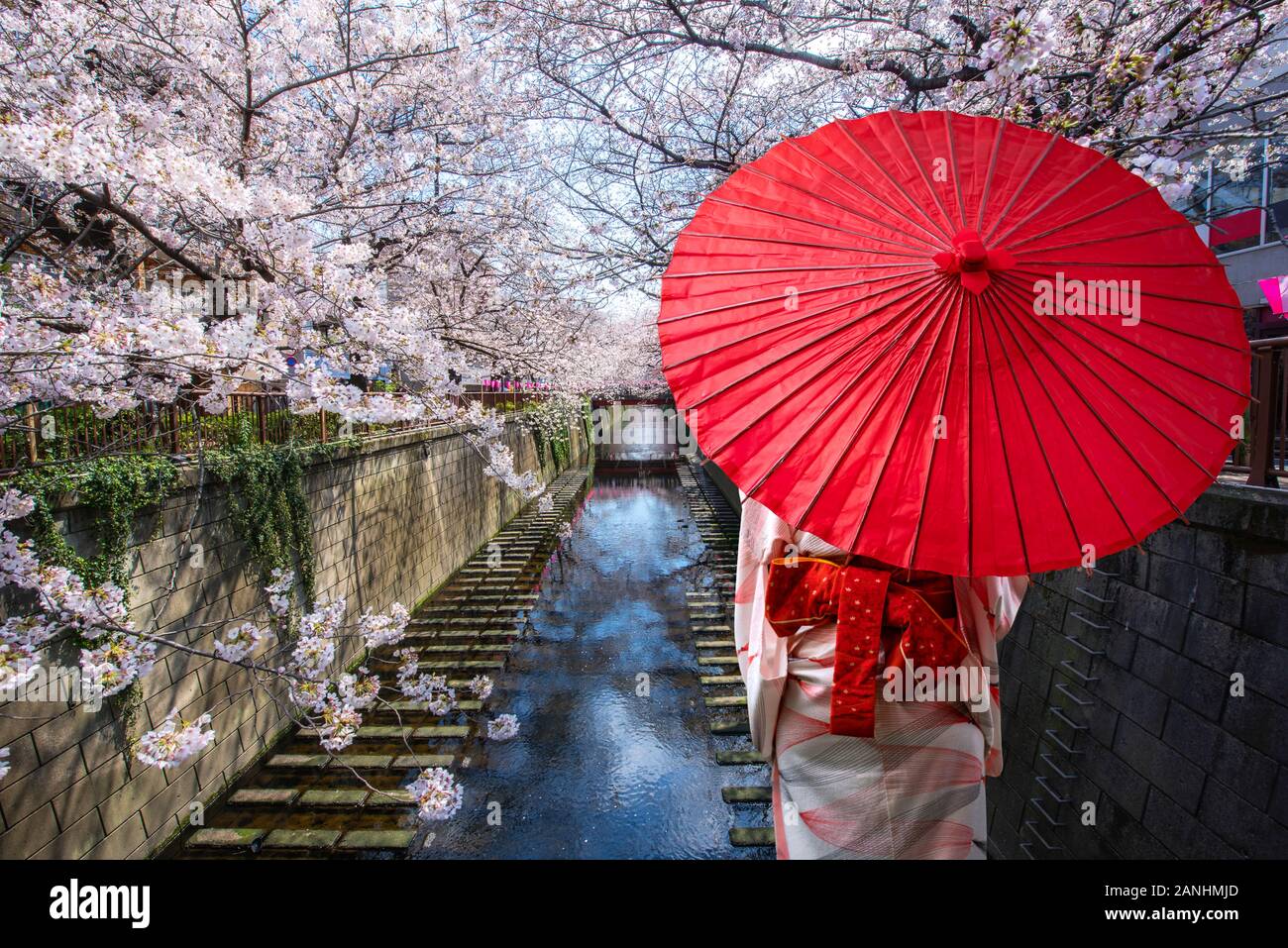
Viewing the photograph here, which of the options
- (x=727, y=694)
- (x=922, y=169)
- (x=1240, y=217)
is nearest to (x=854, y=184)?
(x=922, y=169)

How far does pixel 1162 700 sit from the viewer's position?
3215 millimetres

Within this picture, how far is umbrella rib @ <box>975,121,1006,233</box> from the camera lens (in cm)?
162

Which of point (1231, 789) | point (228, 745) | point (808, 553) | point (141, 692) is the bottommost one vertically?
point (228, 745)

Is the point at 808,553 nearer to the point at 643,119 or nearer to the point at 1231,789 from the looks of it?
the point at 1231,789

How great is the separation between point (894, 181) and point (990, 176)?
24cm

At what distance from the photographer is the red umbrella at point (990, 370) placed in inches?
59.8

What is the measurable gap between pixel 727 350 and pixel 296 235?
5.73 meters

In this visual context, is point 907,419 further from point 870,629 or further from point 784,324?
point 870,629

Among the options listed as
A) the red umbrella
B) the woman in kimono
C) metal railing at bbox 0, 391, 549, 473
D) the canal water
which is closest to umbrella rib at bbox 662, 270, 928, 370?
the red umbrella

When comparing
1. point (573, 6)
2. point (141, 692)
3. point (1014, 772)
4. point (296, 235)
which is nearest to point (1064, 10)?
point (573, 6)

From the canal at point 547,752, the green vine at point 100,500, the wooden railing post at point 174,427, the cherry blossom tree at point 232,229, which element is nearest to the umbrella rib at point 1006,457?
the cherry blossom tree at point 232,229

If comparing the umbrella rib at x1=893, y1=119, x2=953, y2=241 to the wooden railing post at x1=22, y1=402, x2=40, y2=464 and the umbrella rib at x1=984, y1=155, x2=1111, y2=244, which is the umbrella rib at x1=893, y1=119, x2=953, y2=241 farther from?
the wooden railing post at x1=22, y1=402, x2=40, y2=464

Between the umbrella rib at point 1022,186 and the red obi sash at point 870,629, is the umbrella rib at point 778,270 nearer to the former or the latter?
the umbrella rib at point 1022,186

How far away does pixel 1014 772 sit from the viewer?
4.32 meters
